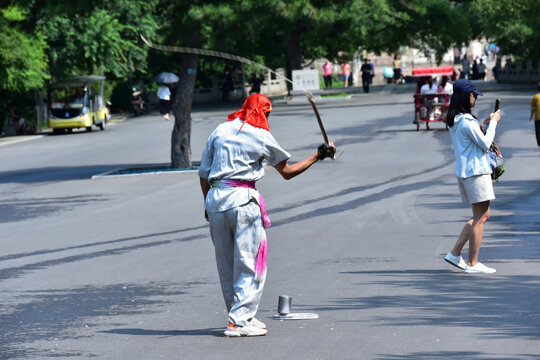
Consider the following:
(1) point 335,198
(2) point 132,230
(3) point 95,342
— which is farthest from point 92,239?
(3) point 95,342

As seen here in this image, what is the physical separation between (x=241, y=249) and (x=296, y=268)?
9.56ft

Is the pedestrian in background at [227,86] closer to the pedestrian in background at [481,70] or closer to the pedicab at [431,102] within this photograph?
the pedestrian in background at [481,70]

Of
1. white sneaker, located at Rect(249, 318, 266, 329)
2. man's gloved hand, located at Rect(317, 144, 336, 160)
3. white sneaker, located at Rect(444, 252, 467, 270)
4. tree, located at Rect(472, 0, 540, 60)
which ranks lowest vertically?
white sneaker, located at Rect(444, 252, 467, 270)

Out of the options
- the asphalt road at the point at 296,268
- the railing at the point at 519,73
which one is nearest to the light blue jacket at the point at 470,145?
the asphalt road at the point at 296,268

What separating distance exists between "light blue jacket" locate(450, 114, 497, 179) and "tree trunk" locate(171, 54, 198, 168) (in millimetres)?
13059

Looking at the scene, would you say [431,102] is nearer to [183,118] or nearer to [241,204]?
[183,118]

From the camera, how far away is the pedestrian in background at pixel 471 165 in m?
9.42

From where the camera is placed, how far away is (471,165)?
9477mm

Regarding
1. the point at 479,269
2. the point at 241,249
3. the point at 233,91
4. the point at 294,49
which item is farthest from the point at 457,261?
the point at 233,91

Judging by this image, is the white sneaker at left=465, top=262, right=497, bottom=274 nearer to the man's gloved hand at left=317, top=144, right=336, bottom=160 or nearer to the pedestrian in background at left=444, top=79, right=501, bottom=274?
the pedestrian in background at left=444, top=79, right=501, bottom=274

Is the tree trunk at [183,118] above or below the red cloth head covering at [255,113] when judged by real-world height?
below

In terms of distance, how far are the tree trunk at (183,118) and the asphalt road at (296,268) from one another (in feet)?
2.95

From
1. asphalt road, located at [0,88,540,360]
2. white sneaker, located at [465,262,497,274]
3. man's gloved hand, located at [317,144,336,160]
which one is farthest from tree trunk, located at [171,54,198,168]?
man's gloved hand, located at [317,144,336,160]

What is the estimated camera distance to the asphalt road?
6.92 m
